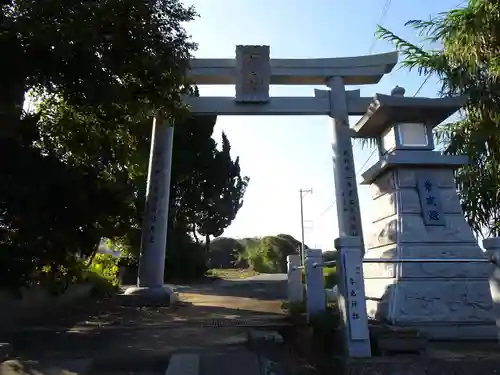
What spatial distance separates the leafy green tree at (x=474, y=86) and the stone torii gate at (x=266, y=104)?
2457 mm

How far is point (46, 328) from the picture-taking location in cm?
704

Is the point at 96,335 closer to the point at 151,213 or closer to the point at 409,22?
the point at 151,213

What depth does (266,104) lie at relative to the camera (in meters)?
11.1

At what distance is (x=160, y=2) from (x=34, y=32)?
2.16 metres

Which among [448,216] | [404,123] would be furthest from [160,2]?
[448,216]

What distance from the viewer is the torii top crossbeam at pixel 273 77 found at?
10.9m

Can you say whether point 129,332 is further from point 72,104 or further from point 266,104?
point 266,104

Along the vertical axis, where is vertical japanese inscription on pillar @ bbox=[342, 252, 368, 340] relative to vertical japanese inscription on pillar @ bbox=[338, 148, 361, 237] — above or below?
below

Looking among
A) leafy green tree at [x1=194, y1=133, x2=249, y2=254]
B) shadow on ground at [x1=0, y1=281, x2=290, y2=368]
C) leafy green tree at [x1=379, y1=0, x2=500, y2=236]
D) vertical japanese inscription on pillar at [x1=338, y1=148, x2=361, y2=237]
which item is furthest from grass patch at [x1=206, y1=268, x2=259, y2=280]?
leafy green tree at [x1=379, y1=0, x2=500, y2=236]

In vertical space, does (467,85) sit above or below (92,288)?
above

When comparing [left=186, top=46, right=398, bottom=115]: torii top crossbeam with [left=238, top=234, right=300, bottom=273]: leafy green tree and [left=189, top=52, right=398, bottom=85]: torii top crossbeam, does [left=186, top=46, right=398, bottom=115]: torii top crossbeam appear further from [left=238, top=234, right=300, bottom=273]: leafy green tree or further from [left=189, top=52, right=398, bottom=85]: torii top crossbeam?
[left=238, top=234, right=300, bottom=273]: leafy green tree

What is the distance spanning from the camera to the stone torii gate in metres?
10.4

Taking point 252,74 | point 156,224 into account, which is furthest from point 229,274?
point 252,74

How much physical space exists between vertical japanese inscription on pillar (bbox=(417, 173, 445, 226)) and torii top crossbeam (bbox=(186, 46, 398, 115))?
5.05 metres
